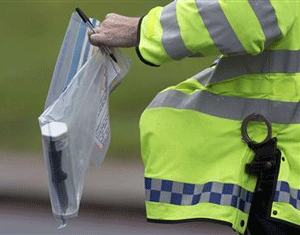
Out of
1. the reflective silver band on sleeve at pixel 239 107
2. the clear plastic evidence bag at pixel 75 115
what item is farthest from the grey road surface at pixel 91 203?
the reflective silver band on sleeve at pixel 239 107

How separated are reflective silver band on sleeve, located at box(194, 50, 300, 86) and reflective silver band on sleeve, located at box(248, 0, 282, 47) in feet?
0.40

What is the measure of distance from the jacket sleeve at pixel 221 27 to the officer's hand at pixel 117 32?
0.09 metres

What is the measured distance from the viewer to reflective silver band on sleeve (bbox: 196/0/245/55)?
101 inches

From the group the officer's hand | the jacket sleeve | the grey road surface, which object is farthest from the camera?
the grey road surface

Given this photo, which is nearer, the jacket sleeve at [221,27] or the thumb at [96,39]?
the jacket sleeve at [221,27]

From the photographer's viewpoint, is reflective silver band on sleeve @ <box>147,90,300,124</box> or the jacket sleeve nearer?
the jacket sleeve

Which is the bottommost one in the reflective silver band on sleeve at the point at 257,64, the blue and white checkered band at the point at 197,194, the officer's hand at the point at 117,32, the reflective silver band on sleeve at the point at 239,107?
the blue and white checkered band at the point at 197,194

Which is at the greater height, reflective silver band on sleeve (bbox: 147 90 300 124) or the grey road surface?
reflective silver band on sleeve (bbox: 147 90 300 124)

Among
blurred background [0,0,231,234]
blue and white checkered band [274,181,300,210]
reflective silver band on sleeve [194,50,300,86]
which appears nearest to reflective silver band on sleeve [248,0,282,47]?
reflective silver band on sleeve [194,50,300,86]

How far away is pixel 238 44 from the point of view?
101 inches

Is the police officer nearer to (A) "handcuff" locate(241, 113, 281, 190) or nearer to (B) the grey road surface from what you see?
(A) "handcuff" locate(241, 113, 281, 190)

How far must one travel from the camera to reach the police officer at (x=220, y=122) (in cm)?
260

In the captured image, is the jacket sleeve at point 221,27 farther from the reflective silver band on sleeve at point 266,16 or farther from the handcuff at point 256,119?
the handcuff at point 256,119

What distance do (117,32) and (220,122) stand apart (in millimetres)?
332
